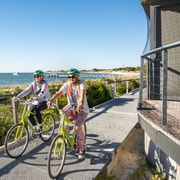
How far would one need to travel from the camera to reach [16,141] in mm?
4074

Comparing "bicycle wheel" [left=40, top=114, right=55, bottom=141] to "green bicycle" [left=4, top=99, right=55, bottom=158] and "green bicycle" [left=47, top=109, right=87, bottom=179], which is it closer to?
"green bicycle" [left=4, top=99, right=55, bottom=158]

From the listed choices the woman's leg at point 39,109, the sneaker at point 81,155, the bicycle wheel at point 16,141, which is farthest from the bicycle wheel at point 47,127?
the sneaker at point 81,155

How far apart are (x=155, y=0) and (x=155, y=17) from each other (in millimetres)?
424

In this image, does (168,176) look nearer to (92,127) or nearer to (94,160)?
(94,160)

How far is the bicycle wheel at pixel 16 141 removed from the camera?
12.6 ft

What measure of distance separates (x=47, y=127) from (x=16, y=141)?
97 cm

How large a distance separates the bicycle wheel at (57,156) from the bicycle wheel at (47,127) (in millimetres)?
1336

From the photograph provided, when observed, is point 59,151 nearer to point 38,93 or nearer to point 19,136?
point 19,136

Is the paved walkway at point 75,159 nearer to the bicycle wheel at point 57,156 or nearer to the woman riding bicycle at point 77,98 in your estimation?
the bicycle wheel at point 57,156

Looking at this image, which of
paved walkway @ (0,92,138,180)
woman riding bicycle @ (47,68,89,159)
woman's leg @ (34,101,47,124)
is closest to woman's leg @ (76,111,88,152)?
woman riding bicycle @ (47,68,89,159)

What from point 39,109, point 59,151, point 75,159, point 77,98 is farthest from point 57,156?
point 39,109

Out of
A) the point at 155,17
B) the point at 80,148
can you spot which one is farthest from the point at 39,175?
the point at 155,17

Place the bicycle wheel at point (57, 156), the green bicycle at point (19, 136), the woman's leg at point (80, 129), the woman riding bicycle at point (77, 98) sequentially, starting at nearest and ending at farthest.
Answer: the bicycle wheel at point (57, 156) < the woman riding bicycle at point (77, 98) < the woman's leg at point (80, 129) < the green bicycle at point (19, 136)

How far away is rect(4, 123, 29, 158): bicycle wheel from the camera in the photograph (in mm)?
3841
